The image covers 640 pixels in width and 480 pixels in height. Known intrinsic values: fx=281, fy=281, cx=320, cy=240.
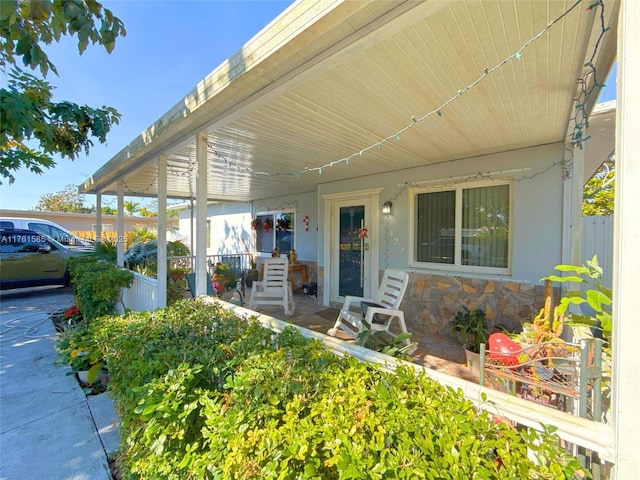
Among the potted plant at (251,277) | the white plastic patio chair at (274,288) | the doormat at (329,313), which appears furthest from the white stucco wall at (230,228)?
the doormat at (329,313)

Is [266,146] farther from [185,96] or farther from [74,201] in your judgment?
[74,201]

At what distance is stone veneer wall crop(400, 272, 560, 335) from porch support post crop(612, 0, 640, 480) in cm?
304

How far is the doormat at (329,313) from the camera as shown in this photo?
15.9 ft

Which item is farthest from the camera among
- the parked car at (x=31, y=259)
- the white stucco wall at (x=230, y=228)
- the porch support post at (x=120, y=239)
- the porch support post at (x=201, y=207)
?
the white stucco wall at (x=230, y=228)

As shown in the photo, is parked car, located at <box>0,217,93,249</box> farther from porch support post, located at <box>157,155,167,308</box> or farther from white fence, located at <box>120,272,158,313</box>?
porch support post, located at <box>157,155,167,308</box>

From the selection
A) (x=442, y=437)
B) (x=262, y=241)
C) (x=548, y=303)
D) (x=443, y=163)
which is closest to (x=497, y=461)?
(x=442, y=437)

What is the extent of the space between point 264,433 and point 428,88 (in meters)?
2.35

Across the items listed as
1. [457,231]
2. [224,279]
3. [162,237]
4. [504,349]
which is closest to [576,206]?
[457,231]

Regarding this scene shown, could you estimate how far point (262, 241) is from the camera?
27.6ft

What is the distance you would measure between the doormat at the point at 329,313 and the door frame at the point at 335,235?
0.32 metres

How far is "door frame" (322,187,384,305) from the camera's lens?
4938 mm

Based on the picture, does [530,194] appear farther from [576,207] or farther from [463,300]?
[463,300]

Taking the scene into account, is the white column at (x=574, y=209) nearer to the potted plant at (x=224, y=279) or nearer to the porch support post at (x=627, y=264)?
the porch support post at (x=627, y=264)

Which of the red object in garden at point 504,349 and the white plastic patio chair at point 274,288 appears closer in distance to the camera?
the red object in garden at point 504,349
